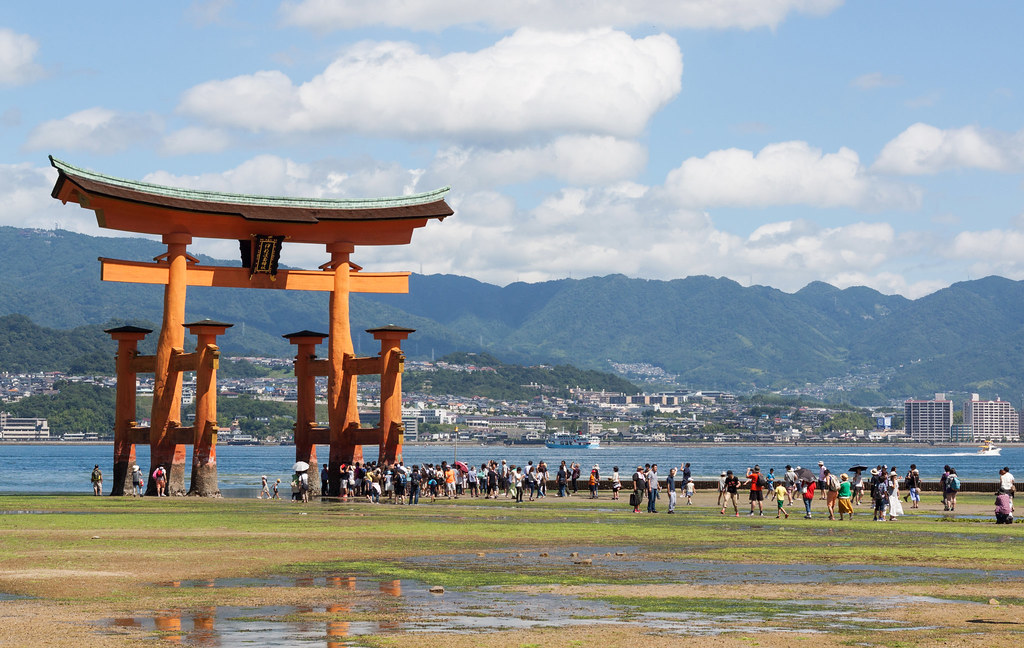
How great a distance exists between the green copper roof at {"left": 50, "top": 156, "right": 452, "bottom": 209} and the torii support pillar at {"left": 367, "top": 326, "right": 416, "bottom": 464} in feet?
19.9

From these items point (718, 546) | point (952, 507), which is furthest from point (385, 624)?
point (952, 507)

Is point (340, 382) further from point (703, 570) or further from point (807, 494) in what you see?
point (703, 570)

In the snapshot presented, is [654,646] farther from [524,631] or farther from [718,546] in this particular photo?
[718,546]

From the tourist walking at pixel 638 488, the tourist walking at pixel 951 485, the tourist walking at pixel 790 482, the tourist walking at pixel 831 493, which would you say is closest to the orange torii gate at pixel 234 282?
the tourist walking at pixel 638 488

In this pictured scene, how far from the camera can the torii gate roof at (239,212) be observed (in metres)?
49.8

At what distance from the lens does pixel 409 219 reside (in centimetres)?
5609

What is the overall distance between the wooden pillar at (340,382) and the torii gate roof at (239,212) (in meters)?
1.63

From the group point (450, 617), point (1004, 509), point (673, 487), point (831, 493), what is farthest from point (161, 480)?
point (450, 617)

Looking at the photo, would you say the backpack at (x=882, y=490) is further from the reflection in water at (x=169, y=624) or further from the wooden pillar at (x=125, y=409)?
the wooden pillar at (x=125, y=409)

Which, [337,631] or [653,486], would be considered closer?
[337,631]

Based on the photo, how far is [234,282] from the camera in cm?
5444

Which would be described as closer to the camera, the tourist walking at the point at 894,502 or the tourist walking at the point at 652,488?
the tourist walking at the point at 894,502

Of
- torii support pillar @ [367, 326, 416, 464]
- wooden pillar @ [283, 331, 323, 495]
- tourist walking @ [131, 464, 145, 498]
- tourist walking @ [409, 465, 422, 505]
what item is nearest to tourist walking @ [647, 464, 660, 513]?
tourist walking @ [409, 465, 422, 505]

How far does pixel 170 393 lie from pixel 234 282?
214 inches
